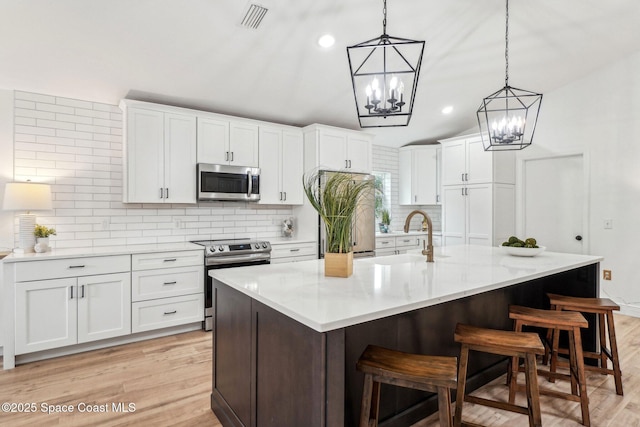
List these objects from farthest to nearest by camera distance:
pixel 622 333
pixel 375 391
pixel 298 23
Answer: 1. pixel 622 333
2. pixel 298 23
3. pixel 375 391

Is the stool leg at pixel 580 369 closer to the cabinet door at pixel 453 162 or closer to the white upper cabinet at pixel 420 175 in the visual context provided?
the cabinet door at pixel 453 162

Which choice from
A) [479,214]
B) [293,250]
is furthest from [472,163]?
[293,250]

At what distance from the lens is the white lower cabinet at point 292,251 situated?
170 inches

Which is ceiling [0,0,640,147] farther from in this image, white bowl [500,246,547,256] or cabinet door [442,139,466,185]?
white bowl [500,246,547,256]

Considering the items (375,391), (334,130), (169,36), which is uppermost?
(169,36)

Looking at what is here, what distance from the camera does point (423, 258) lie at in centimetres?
285

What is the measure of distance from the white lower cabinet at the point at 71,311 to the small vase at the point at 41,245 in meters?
0.35

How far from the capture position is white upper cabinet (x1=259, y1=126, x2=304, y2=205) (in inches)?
177

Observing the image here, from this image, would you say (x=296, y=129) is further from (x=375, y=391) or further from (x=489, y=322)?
(x=375, y=391)

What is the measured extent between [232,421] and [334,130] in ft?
12.1

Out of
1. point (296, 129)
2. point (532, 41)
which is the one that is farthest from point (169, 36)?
point (532, 41)

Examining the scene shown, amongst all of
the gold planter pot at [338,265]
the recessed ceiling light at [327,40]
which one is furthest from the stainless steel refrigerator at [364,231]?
the gold planter pot at [338,265]

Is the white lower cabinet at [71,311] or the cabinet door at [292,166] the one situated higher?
the cabinet door at [292,166]

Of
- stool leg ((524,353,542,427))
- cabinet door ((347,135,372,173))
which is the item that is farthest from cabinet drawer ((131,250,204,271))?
stool leg ((524,353,542,427))
